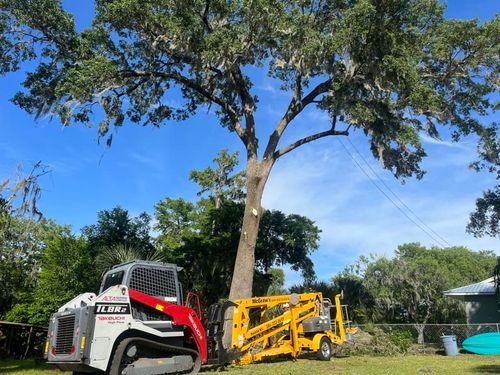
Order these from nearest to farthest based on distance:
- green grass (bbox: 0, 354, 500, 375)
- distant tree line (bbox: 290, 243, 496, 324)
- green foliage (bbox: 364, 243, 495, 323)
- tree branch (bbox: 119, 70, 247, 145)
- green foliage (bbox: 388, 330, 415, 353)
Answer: green grass (bbox: 0, 354, 500, 375), green foliage (bbox: 388, 330, 415, 353), tree branch (bbox: 119, 70, 247, 145), distant tree line (bbox: 290, 243, 496, 324), green foliage (bbox: 364, 243, 495, 323)

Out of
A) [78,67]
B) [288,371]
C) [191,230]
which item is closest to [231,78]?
[78,67]

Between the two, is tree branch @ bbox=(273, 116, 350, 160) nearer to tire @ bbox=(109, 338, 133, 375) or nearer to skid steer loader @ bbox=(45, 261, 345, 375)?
skid steer loader @ bbox=(45, 261, 345, 375)

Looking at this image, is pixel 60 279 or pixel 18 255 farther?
pixel 60 279

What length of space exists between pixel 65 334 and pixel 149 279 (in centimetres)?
198

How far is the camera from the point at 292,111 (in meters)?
19.3

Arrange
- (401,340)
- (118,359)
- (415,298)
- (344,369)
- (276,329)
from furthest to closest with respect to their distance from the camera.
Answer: (415,298)
(401,340)
(276,329)
(344,369)
(118,359)

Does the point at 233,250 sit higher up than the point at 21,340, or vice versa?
the point at 233,250

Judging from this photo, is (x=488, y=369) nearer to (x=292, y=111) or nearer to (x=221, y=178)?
(x=292, y=111)

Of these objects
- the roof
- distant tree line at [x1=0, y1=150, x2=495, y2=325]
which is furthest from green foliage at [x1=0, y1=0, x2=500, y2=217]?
the roof

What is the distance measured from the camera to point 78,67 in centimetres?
1766

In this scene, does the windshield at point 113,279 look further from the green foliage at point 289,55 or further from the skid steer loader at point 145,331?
the green foliage at point 289,55

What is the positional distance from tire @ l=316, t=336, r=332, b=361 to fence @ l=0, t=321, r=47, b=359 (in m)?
11.8

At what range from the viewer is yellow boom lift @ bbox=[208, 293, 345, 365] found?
1177cm

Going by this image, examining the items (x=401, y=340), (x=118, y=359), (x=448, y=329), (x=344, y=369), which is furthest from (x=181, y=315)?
(x=448, y=329)
